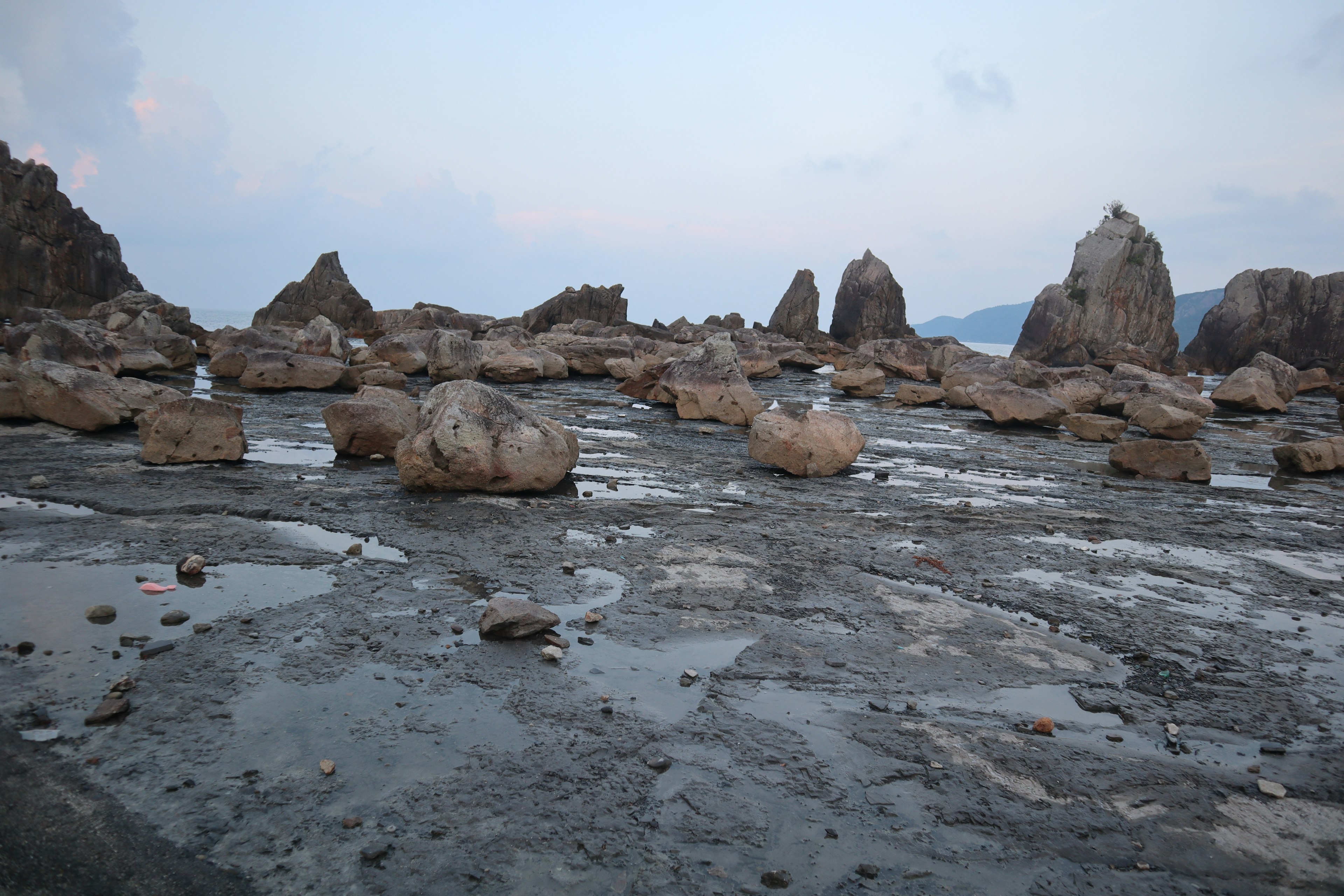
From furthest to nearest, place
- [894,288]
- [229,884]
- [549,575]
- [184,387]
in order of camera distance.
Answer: [894,288]
[184,387]
[549,575]
[229,884]

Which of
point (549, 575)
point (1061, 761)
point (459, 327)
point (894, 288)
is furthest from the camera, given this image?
point (894, 288)

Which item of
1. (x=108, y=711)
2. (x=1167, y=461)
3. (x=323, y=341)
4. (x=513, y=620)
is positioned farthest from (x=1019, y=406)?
(x=323, y=341)

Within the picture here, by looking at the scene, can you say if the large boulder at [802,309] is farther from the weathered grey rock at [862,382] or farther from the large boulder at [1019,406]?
the large boulder at [1019,406]

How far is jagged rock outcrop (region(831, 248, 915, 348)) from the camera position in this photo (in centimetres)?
5497

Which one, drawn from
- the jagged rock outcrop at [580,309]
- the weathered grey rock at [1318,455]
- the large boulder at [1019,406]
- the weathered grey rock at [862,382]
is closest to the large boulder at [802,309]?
the jagged rock outcrop at [580,309]

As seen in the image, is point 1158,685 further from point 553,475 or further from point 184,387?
point 184,387

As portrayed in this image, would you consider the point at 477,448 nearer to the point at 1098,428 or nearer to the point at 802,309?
the point at 1098,428

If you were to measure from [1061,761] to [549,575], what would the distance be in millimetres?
3195

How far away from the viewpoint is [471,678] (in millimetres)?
3705

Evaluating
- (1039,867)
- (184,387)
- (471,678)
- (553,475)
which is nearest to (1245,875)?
(1039,867)

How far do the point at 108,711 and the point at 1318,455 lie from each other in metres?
13.7

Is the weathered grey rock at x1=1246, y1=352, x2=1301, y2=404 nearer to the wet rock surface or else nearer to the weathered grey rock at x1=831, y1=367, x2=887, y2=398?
the weathered grey rock at x1=831, y1=367, x2=887, y2=398

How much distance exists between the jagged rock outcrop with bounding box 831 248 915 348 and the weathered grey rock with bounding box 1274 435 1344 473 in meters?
43.7

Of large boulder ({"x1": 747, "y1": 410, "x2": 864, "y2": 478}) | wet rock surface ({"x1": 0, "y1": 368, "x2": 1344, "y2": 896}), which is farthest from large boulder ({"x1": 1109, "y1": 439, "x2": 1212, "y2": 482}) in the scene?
large boulder ({"x1": 747, "y1": 410, "x2": 864, "y2": 478})
